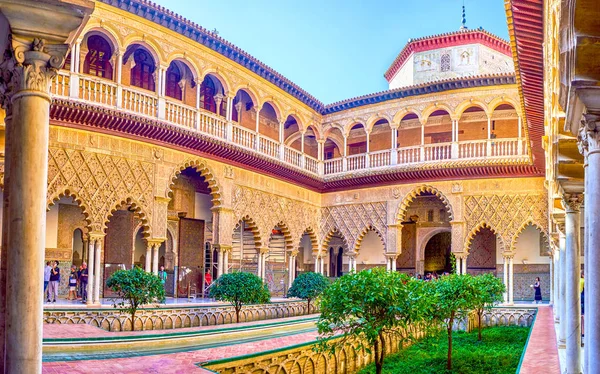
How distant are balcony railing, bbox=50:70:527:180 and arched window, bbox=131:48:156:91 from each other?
67.5 inches

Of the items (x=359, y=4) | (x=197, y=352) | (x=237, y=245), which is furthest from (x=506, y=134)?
(x=359, y=4)

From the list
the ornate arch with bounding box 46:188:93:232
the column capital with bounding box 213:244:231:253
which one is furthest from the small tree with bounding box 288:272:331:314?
the ornate arch with bounding box 46:188:93:232

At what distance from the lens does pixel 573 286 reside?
8.80 m

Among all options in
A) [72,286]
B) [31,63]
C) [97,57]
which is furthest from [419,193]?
[31,63]

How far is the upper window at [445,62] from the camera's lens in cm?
2811

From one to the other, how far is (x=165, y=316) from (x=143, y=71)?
8.07 meters

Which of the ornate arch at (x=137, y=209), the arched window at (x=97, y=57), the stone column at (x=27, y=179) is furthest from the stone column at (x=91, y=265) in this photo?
the stone column at (x=27, y=179)

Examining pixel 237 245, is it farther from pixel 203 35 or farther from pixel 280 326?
pixel 280 326

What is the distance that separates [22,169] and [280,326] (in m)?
9.22

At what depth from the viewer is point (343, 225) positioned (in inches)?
959

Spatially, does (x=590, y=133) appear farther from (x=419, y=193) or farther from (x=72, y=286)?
(x=419, y=193)

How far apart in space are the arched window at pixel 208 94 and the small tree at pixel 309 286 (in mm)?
6973

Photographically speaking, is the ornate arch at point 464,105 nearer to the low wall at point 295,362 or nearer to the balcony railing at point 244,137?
the balcony railing at point 244,137

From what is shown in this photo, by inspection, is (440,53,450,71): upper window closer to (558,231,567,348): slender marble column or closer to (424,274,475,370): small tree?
(424,274,475,370): small tree
